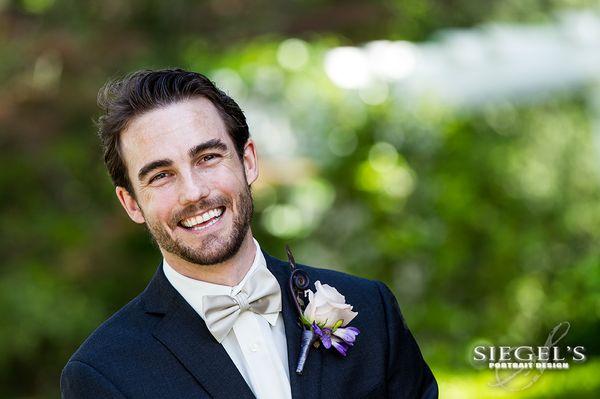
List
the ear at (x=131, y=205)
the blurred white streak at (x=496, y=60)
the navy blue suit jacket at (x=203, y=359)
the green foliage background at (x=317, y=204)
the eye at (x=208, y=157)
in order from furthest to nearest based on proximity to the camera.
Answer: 1. the blurred white streak at (x=496, y=60)
2. the green foliage background at (x=317, y=204)
3. the ear at (x=131, y=205)
4. the eye at (x=208, y=157)
5. the navy blue suit jacket at (x=203, y=359)

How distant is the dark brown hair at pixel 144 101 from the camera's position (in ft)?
9.25

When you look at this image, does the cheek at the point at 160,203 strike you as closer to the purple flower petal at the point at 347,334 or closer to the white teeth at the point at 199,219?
the white teeth at the point at 199,219

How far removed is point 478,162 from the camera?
907cm

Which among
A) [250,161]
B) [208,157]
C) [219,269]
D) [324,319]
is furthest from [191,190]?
[324,319]

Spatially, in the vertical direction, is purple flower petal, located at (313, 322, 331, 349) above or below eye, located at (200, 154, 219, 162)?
below

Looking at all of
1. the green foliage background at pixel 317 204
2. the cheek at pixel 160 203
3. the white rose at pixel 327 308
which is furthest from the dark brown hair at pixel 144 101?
the green foliage background at pixel 317 204

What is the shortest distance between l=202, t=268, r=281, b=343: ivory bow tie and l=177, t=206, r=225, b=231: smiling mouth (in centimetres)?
19

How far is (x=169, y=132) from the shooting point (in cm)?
276

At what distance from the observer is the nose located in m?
2.70

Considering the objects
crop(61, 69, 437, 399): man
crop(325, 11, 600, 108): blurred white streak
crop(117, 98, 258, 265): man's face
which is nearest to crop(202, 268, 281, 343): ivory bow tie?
crop(61, 69, 437, 399): man

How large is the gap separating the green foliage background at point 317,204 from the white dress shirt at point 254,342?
4592 mm

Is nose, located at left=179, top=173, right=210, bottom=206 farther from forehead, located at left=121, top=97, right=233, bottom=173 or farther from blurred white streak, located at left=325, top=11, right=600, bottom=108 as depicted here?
blurred white streak, located at left=325, top=11, right=600, bottom=108

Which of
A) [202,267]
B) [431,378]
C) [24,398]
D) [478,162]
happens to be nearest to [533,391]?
[431,378]

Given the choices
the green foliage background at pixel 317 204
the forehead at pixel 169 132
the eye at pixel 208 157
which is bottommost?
the green foliage background at pixel 317 204
